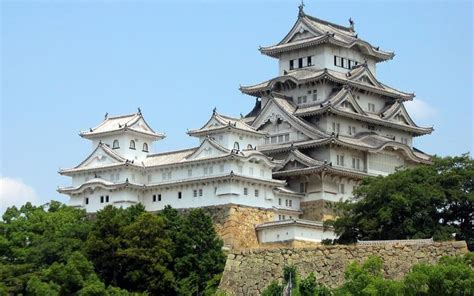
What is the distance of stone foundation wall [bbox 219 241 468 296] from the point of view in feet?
131

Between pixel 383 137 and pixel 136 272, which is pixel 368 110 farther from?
pixel 136 272

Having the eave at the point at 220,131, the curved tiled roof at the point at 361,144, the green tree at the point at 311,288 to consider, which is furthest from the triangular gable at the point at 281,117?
the green tree at the point at 311,288

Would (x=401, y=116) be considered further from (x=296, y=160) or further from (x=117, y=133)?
(x=117, y=133)

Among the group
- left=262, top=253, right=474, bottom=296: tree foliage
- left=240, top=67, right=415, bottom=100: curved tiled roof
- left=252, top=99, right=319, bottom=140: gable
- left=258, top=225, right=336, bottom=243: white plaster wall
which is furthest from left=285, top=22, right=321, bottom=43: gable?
left=262, top=253, right=474, bottom=296: tree foliage

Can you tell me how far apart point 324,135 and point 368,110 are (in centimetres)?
Answer: 818

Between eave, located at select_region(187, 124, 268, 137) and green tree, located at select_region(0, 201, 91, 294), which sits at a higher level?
eave, located at select_region(187, 124, 268, 137)

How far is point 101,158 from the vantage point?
69250mm

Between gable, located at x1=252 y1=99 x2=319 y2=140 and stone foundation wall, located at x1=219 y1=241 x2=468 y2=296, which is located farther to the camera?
gable, located at x1=252 y1=99 x2=319 y2=140

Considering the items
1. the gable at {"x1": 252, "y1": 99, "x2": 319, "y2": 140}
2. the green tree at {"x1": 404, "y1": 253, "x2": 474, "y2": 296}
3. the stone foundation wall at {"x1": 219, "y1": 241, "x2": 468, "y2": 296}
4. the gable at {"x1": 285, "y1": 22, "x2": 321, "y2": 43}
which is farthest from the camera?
the gable at {"x1": 285, "y1": 22, "x2": 321, "y2": 43}

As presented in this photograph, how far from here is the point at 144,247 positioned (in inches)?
2066

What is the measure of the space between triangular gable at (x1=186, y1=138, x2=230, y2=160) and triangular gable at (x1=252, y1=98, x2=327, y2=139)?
26.5ft

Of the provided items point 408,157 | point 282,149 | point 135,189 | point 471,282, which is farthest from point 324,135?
point 471,282

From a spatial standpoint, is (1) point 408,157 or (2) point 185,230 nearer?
(2) point 185,230

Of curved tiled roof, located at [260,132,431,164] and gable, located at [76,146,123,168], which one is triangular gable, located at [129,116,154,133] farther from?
curved tiled roof, located at [260,132,431,164]
